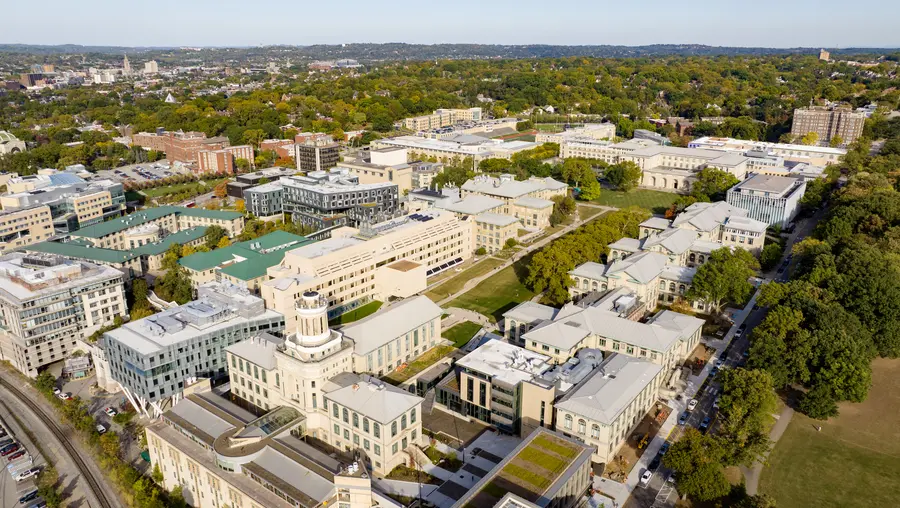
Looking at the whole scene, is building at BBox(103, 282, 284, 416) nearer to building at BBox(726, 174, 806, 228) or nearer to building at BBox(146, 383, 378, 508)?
building at BBox(146, 383, 378, 508)

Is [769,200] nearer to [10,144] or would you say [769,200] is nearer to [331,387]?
[331,387]

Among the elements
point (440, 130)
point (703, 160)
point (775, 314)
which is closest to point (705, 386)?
point (775, 314)

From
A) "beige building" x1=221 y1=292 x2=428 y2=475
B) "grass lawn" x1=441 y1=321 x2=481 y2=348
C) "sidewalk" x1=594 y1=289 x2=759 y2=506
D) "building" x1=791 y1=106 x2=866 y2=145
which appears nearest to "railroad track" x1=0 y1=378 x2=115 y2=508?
"beige building" x1=221 y1=292 x2=428 y2=475

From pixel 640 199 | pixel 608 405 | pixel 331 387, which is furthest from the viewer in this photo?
pixel 640 199

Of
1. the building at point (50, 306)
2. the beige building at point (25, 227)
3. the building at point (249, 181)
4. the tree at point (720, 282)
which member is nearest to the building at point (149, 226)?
the beige building at point (25, 227)

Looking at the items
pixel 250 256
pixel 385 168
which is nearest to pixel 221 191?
pixel 385 168

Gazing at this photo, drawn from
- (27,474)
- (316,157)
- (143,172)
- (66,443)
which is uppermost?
(316,157)

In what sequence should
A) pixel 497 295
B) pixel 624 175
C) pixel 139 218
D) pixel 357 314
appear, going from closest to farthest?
1. pixel 357 314
2. pixel 497 295
3. pixel 139 218
4. pixel 624 175
